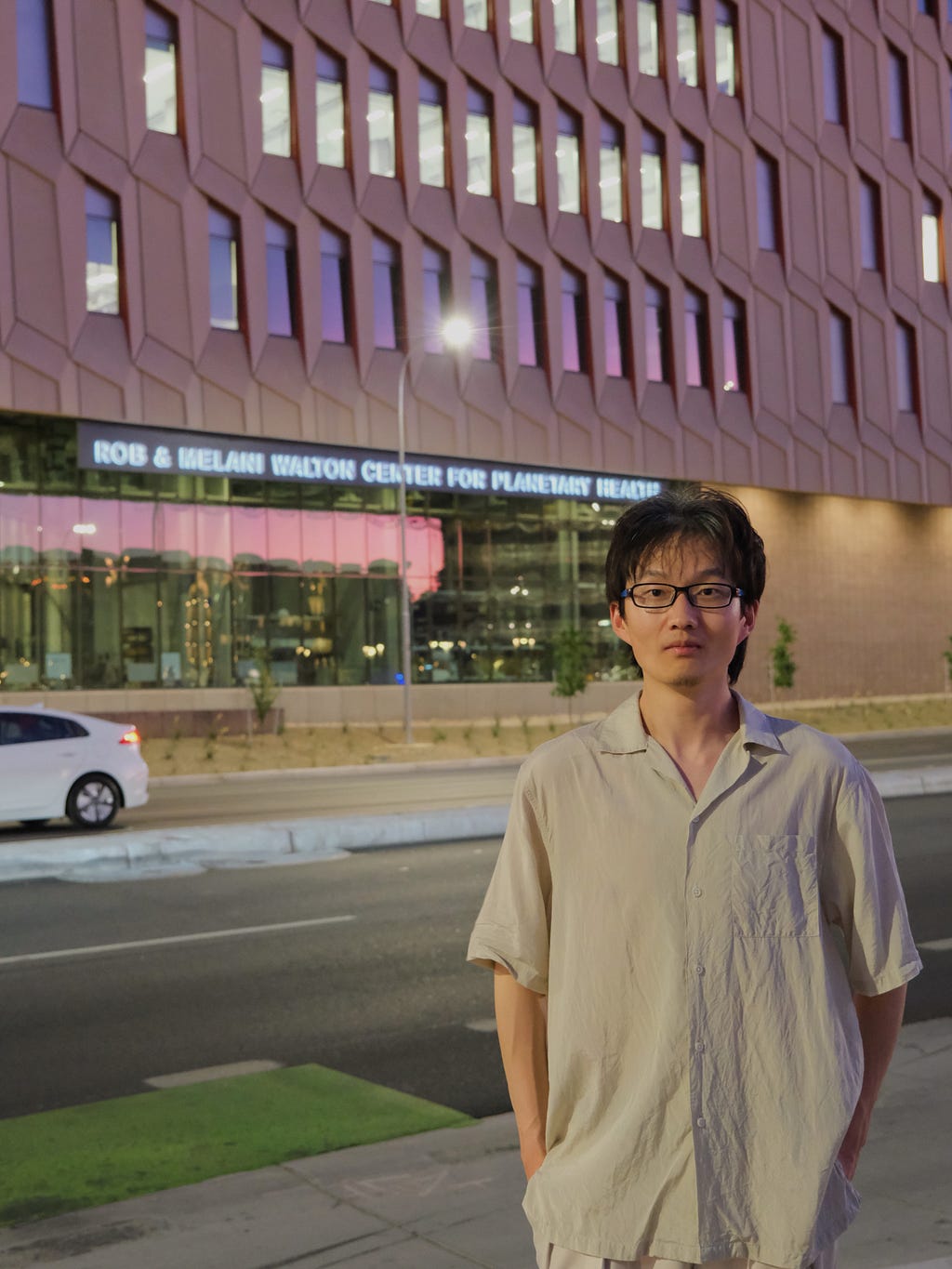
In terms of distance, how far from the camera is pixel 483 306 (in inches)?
1706

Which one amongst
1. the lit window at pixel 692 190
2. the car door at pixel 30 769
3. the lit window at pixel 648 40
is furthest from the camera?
the lit window at pixel 692 190

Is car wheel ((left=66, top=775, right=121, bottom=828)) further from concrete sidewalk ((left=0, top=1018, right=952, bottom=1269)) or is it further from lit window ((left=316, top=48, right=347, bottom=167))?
lit window ((left=316, top=48, right=347, bottom=167))

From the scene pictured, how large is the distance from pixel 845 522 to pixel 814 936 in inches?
2076

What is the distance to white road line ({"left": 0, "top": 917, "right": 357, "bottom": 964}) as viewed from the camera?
10086 millimetres

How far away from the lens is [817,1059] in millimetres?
2514

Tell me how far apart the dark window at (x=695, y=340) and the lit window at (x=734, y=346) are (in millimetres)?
688

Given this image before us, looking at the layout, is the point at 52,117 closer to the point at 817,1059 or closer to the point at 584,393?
the point at 584,393

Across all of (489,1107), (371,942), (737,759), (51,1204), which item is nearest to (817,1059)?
(737,759)

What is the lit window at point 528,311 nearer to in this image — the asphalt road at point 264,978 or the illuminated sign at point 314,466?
the illuminated sign at point 314,466

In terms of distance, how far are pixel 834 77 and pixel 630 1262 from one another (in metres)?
54.9

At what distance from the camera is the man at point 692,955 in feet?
8.16

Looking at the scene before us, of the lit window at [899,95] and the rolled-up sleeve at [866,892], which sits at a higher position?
the lit window at [899,95]

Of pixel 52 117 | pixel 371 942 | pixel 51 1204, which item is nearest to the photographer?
pixel 51 1204

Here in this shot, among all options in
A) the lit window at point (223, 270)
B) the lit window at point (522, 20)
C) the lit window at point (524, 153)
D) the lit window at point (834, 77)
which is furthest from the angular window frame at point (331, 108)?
the lit window at point (834, 77)
